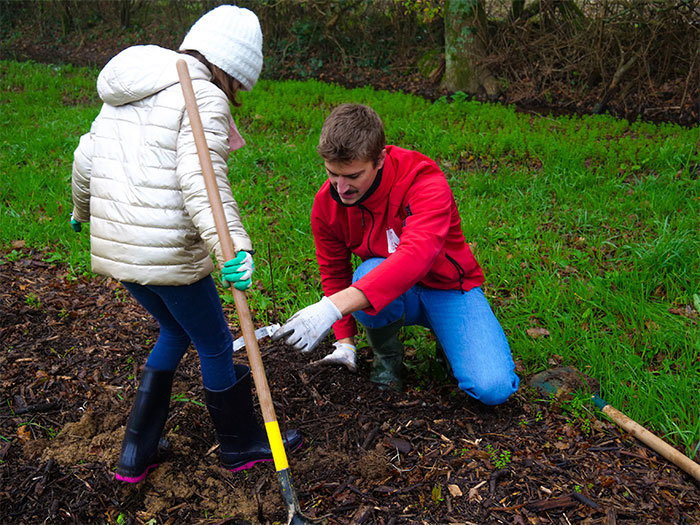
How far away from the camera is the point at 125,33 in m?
14.2

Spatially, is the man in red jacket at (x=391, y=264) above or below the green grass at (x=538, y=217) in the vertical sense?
above

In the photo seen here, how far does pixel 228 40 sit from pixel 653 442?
230 centimetres

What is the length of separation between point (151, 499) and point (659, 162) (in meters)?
4.88

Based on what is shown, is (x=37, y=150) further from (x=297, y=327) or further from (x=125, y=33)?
(x=125, y=33)

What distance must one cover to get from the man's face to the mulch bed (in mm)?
969

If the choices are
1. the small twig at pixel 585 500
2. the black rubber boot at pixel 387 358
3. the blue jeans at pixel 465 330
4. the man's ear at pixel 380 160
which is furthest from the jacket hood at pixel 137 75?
the small twig at pixel 585 500

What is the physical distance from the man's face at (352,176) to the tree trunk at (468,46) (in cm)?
644

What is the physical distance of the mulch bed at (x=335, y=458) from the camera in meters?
2.08

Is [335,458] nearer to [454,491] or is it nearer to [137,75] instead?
[454,491]

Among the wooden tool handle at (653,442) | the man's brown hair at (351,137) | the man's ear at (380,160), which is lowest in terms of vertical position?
the wooden tool handle at (653,442)

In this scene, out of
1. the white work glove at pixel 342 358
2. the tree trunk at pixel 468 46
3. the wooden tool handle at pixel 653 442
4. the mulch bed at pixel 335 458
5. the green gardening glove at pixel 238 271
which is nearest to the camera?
the green gardening glove at pixel 238 271

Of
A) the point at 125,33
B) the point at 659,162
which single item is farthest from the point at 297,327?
the point at 125,33

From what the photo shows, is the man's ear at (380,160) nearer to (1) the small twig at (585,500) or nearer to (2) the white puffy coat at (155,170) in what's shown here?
(2) the white puffy coat at (155,170)

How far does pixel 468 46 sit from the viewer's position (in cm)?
839
